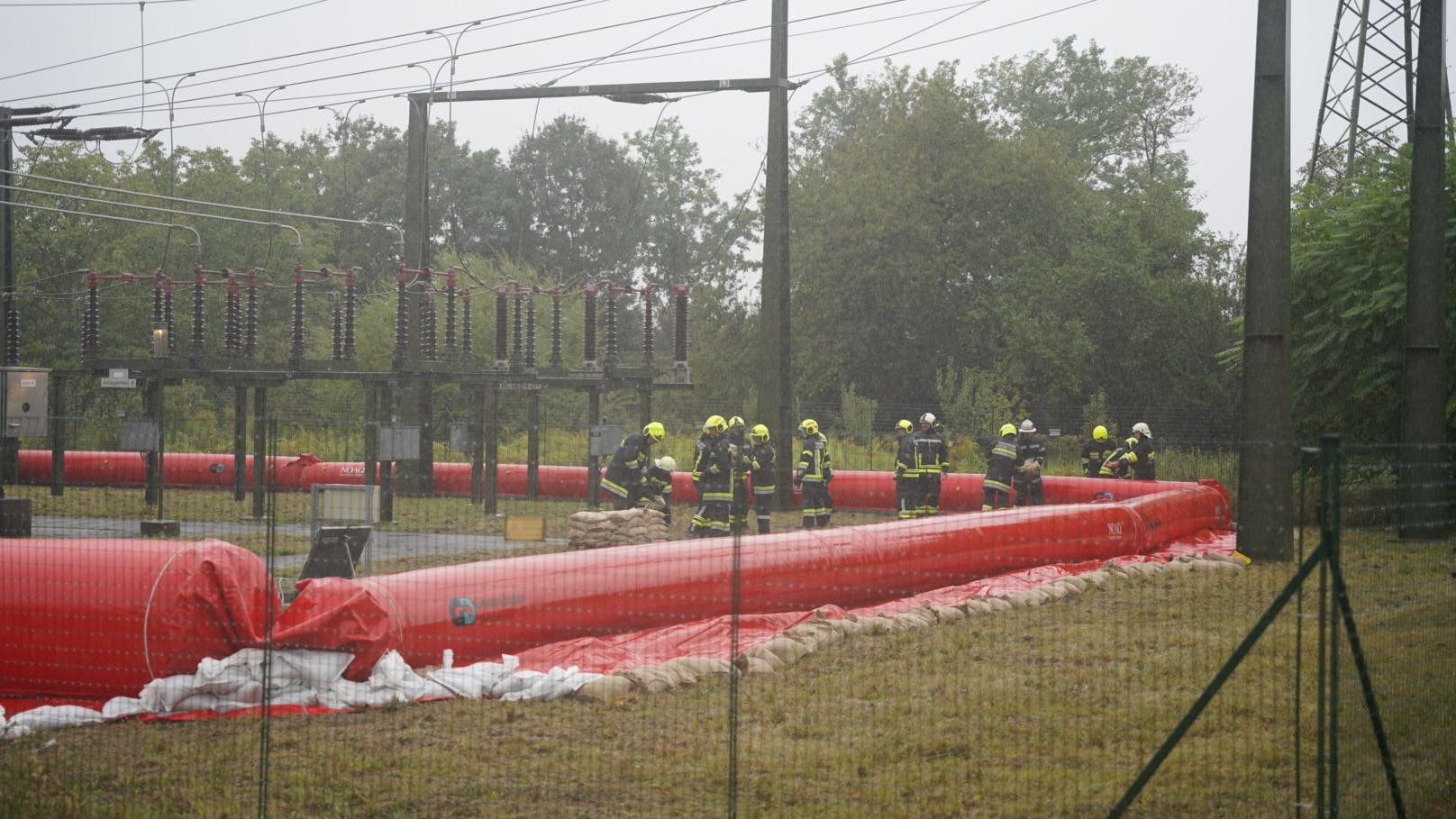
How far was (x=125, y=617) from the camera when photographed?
29.2 ft

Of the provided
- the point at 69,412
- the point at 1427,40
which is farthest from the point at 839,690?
the point at 69,412

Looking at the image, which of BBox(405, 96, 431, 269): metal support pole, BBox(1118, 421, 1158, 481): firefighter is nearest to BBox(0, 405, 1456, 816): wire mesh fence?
BBox(1118, 421, 1158, 481): firefighter

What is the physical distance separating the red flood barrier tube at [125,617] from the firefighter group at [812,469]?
380 inches

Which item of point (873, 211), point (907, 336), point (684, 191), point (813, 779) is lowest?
point (813, 779)

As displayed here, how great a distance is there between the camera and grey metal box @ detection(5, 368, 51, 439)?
21.8 m

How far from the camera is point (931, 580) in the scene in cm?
1329

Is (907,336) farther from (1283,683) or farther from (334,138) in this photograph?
(334,138)

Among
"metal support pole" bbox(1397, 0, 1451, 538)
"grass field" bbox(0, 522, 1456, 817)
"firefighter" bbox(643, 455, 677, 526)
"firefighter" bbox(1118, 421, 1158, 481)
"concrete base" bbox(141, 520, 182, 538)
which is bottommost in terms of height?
"grass field" bbox(0, 522, 1456, 817)

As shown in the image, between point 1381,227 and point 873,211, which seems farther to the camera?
point 873,211

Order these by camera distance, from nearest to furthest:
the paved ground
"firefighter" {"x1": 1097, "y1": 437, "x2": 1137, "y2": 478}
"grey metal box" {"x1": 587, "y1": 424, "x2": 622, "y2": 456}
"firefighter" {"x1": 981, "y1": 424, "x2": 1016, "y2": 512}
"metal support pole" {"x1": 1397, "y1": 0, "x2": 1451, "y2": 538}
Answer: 1. the paved ground
2. "metal support pole" {"x1": 1397, "y1": 0, "x2": 1451, "y2": 538}
3. "firefighter" {"x1": 981, "y1": 424, "x2": 1016, "y2": 512}
4. "firefighter" {"x1": 1097, "y1": 437, "x2": 1137, "y2": 478}
5. "grey metal box" {"x1": 587, "y1": 424, "x2": 622, "y2": 456}

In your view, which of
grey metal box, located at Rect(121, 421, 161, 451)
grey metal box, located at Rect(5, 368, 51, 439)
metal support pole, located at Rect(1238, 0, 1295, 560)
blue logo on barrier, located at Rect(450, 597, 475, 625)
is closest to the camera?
blue logo on barrier, located at Rect(450, 597, 475, 625)

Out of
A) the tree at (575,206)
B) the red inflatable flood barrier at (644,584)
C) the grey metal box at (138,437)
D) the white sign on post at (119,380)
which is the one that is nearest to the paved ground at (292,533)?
the red inflatable flood barrier at (644,584)

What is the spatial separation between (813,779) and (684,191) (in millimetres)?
70676

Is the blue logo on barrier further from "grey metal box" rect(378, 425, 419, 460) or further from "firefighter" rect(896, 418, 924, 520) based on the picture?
"firefighter" rect(896, 418, 924, 520)
